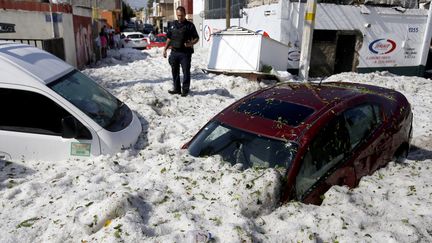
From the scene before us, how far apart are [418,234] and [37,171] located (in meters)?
3.99

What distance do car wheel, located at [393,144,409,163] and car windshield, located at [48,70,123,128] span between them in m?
3.78

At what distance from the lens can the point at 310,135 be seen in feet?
11.0

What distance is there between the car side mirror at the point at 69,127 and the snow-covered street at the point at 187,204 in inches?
14.4

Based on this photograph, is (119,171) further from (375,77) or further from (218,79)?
(375,77)

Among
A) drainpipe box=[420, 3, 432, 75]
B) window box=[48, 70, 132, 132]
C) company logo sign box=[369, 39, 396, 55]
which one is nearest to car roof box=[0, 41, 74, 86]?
window box=[48, 70, 132, 132]

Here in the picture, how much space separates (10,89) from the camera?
13.6ft

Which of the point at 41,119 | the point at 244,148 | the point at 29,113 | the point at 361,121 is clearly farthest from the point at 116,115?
the point at 361,121

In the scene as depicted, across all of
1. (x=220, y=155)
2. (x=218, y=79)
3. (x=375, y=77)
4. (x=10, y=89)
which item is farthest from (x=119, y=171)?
(x=375, y=77)

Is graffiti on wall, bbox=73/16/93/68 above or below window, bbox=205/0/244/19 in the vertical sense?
below

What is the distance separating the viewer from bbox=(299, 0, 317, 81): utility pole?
11.3 meters

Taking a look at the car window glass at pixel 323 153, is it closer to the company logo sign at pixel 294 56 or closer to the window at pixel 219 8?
the company logo sign at pixel 294 56

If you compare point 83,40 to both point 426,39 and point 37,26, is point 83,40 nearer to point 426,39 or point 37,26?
point 37,26

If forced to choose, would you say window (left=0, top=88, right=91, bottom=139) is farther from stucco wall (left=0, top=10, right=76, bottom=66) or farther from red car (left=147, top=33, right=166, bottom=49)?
red car (left=147, top=33, right=166, bottom=49)

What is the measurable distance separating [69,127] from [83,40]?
11502mm
